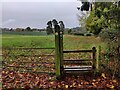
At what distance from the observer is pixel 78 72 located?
3648 millimetres

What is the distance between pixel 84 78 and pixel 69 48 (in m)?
0.70

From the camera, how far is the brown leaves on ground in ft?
10.5

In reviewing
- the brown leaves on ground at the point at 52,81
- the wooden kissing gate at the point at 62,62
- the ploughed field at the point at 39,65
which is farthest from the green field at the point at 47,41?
the brown leaves on ground at the point at 52,81

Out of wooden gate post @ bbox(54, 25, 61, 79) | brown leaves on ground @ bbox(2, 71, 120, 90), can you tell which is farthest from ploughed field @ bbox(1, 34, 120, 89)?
wooden gate post @ bbox(54, 25, 61, 79)

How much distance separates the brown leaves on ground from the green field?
1.75ft

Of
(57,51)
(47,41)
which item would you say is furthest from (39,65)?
(57,51)

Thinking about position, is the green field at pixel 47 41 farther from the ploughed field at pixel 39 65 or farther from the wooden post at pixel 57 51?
the wooden post at pixel 57 51

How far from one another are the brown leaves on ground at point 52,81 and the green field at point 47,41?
0.53 metres

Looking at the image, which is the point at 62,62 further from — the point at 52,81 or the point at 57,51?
the point at 52,81

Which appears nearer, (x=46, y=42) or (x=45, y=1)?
(x=45, y=1)

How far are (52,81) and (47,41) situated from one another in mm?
790

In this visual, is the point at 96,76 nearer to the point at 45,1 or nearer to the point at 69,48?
the point at 69,48

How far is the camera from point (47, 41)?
3953 mm

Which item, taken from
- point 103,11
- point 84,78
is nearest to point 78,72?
point 84,78
